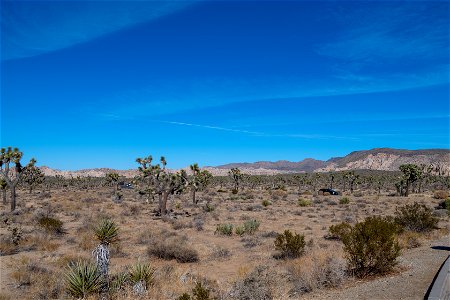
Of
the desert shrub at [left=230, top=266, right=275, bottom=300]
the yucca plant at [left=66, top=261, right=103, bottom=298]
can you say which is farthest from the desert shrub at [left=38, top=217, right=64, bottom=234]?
the desert shrub at [left=230, top=266, right=275, bottom=300]

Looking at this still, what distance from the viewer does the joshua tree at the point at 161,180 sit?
32.9 m

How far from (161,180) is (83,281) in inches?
997

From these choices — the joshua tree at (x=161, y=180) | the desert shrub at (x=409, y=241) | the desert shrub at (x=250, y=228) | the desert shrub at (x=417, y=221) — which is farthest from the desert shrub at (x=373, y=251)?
the joshua tree at (x=161, y=180)

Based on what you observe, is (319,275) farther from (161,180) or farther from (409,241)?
(161,180)

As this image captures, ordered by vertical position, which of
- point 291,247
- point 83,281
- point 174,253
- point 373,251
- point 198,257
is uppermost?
point 373,251

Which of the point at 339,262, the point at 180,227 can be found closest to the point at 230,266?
the point at 339,262

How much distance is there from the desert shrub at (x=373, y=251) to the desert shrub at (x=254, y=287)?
8.81ft

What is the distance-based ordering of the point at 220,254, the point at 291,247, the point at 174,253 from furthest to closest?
1. the point at 220,254
2. the point at 174,253
3. the point at 291,247

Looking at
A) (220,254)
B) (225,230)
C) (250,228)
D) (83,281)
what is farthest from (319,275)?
(250,228)

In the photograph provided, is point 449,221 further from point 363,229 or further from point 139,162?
point 139,162

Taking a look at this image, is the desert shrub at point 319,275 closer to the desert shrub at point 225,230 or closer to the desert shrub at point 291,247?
the desert shrub at point 291,247

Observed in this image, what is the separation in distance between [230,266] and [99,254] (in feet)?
20.3

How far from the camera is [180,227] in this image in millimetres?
25172

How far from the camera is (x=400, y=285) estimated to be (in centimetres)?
1015
